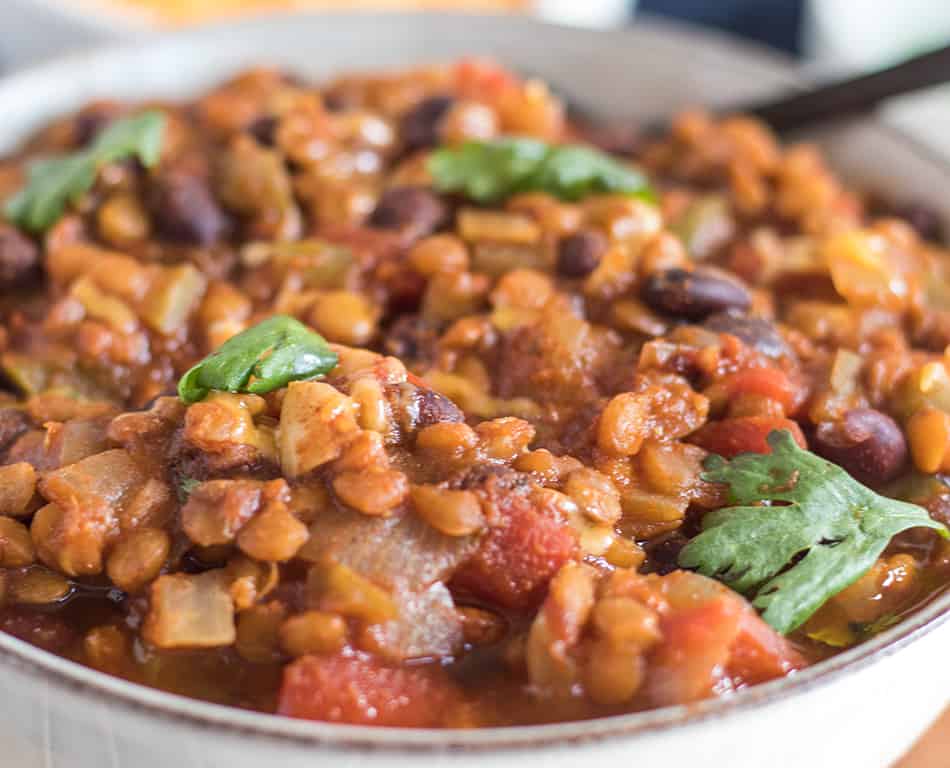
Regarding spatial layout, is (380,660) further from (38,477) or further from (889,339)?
(889,339)

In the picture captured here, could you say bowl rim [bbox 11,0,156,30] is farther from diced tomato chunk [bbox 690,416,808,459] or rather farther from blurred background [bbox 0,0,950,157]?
diced tomato chunk [bbox 690,416,808,459]

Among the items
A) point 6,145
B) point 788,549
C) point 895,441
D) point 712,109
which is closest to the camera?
Result: point 788,549

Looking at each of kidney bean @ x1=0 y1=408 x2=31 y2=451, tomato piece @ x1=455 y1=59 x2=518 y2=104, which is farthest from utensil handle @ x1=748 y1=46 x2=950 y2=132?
kidney bean @ x1=0 y1=408 x2=31 y2=451

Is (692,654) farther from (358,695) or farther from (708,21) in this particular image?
(708,21)

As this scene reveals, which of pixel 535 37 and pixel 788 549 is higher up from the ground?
pixel 535 37

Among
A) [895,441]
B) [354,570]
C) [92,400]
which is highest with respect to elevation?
[895,441]

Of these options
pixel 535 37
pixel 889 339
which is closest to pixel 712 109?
pixel 535 37

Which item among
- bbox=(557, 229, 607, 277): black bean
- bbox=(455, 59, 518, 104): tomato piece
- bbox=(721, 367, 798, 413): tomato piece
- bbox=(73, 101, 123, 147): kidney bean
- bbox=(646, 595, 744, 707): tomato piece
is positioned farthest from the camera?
bbox=(455, 59, 518, 104): tomato piece
